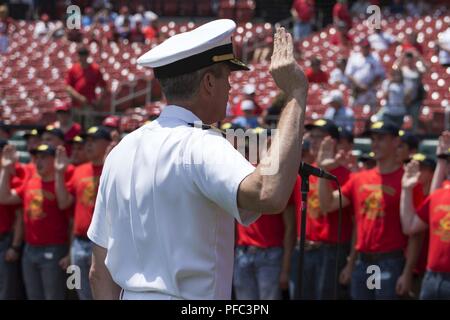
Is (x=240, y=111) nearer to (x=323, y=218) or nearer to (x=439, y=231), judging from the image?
(x=323, y=218)

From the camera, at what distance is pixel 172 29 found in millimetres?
19844

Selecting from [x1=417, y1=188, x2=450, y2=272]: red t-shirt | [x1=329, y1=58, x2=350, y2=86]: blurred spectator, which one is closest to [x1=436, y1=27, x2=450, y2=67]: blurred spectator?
[x1=329, y1=58, x2=350, y2=86]: blurred spectator

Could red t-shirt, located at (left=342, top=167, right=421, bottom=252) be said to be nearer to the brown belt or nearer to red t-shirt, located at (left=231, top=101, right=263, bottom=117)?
the brown belt

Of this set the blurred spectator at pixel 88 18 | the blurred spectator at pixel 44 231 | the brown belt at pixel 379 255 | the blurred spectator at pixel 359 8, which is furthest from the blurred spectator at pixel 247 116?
the blurred spectator at pixel 88 18

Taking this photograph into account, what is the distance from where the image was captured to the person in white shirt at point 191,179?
285 cm

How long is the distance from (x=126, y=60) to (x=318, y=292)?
10.8m

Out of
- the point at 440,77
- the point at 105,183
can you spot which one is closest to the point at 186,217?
the point at 105,183

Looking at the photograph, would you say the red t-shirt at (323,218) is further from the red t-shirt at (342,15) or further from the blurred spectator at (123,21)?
the blurred spectator at (123,21)

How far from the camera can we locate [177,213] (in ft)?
9.87

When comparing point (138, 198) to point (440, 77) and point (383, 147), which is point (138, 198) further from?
point (440, 77)

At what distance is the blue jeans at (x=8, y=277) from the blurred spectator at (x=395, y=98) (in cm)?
388

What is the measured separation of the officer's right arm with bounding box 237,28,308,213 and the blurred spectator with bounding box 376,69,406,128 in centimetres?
728

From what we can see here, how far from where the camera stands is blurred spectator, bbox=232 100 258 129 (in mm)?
10209

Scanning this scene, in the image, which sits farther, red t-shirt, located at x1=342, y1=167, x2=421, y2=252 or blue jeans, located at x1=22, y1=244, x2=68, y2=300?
blue jeans, located at x1=22, y1=244, x2=68, y2=300
